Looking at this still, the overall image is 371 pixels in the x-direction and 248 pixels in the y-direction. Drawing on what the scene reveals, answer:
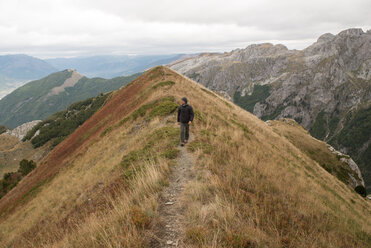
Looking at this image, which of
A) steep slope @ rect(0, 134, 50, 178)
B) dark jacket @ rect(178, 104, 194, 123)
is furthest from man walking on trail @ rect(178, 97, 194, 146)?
steep slope @ rect(0, 134, 50, 178)

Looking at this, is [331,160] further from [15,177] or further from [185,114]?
[15,177]

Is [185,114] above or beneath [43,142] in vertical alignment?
above

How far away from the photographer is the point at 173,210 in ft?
20.6

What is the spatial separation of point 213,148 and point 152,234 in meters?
6.07

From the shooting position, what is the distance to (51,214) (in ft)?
41.9

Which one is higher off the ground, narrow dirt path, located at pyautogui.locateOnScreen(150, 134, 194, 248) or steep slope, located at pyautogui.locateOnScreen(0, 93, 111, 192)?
narrow dirt path, located at pyautogui.locateOnScreen(150, 134, 194, 248)

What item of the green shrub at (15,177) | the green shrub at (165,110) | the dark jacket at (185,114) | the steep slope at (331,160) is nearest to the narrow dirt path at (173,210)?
the dark jacket at (185,114)

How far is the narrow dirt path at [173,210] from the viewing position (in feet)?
16.7

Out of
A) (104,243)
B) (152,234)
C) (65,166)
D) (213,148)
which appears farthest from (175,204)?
(65,166)

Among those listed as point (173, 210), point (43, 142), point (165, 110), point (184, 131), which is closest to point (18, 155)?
point (43, 142)

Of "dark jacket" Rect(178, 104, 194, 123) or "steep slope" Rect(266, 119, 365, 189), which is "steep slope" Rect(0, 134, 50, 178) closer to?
"dark jacket" Rect(178, 104, 194, 123)

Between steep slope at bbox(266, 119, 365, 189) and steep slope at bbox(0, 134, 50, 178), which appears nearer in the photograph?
steep slope at bbox(266, 119, 365, 189)

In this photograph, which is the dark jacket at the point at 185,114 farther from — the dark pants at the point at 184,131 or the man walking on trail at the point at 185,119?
the dark pants at the point at 184,131

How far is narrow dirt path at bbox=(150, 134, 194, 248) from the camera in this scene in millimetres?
5102
